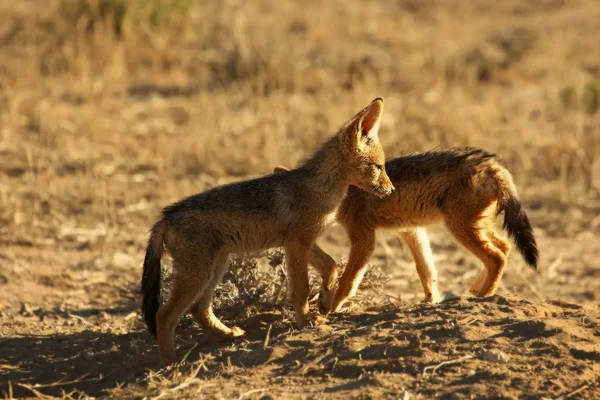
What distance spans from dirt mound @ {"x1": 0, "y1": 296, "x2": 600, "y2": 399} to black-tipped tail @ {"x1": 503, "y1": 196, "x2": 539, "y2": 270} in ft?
1.36

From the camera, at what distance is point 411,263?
11.8 metres

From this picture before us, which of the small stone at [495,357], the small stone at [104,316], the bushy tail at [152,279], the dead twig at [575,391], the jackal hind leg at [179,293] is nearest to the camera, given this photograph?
the dead twig at [575,391]

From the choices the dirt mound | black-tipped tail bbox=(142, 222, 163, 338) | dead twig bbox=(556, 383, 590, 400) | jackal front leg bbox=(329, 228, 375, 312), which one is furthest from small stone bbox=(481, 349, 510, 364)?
black-tipped tail bbox=(142, 222, 163, 338)

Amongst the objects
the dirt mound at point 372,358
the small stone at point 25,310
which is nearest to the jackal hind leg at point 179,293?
the dirt mound at point 372,358

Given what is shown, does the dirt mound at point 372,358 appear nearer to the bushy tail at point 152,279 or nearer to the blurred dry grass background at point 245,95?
the bushy tail at point 152,279

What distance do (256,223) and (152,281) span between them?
35.8 inches

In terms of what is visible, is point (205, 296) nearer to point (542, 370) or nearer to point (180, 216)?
point (180, 216)

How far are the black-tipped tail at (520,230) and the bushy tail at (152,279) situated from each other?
2749 mm

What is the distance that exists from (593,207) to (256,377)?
8.08m

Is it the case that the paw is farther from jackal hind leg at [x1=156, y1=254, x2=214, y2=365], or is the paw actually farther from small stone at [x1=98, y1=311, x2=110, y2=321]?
small stone at [x1=98, y1=311, x2=110, y2=321]

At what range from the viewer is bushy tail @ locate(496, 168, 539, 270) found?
8.30 meters

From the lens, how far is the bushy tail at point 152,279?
7891 mm

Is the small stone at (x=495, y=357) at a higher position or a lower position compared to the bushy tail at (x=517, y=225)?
lower

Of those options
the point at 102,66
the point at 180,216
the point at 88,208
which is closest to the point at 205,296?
the point at 180,216
